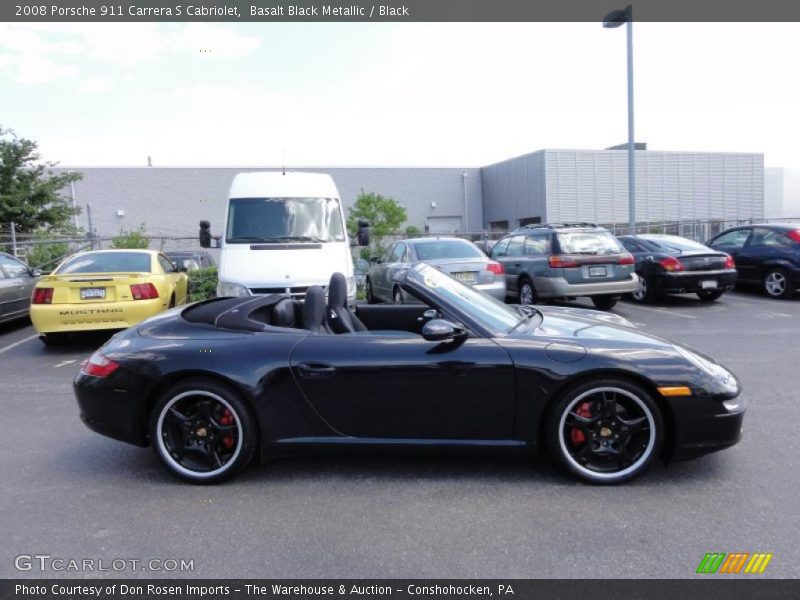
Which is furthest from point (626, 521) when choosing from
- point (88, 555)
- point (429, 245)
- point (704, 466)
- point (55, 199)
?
point (55, 199)

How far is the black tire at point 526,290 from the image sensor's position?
1110 centimetres

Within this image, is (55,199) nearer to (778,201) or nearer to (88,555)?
(88,555)

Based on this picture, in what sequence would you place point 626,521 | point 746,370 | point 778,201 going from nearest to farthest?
point 626,521
point 746,370
point 778,201

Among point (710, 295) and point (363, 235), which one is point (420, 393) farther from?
point (710, 295)

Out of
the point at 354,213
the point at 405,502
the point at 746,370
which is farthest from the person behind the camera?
the point at 354,213

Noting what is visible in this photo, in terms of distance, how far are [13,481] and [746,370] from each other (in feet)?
21.4

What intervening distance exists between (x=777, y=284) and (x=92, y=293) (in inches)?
483

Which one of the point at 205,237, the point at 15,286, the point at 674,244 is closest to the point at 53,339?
the point at 15,286

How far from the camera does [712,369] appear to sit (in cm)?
368

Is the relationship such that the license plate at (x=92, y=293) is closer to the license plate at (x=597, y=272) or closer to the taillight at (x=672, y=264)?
the license plate at (x=597, y=272)

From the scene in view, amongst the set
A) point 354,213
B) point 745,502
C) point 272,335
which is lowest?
point 745,502

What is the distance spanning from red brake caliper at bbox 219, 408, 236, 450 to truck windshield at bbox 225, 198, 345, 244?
17.2 ft

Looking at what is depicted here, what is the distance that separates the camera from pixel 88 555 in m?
2.95

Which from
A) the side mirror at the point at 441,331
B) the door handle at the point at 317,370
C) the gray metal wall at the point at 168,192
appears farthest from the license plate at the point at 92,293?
the gray metal wall at the point at 168,192
